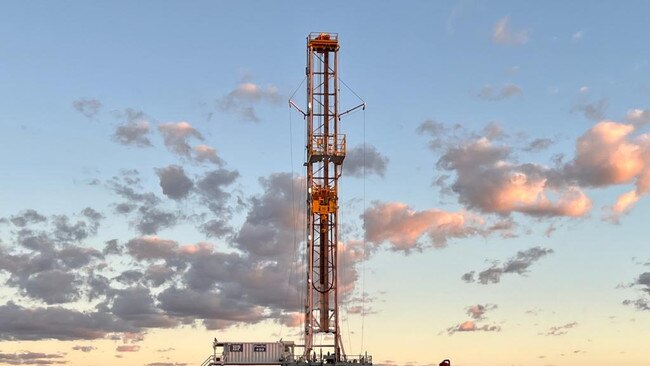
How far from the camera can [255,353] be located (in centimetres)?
17138

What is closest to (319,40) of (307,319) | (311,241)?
(311,241)

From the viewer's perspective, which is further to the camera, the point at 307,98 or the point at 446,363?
the point at 307,98

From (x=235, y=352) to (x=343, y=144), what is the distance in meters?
35.1

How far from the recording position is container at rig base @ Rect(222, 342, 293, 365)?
558 feet

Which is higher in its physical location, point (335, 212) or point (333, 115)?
point (333, 115)

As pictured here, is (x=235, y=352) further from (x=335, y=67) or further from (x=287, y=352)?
(x=335, y=67)

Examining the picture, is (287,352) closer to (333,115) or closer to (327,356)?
(327,356)

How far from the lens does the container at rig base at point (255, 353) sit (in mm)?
170125

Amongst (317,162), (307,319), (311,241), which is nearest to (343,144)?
(317,162)

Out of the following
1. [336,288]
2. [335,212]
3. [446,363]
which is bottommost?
[446,363]

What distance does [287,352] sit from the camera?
170750 millimetres

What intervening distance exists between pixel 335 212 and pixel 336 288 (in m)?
11.3

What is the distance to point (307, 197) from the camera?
17238 centimetres

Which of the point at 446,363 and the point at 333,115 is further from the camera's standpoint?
the point at 333,115
